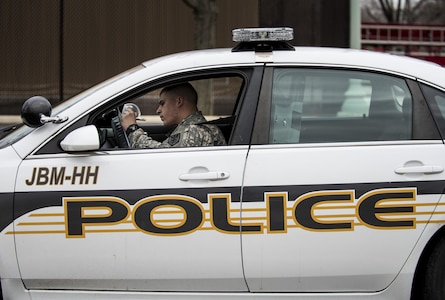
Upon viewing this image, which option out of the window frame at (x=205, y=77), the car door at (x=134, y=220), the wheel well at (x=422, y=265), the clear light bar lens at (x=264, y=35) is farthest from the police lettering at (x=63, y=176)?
the wheel well at (x=422, y=265)

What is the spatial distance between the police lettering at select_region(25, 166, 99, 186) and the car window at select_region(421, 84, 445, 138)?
177cm

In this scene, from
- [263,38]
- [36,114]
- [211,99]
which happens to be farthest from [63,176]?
[211,99]

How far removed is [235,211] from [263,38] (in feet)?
3.14

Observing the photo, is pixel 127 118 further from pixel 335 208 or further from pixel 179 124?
pixel 335 208

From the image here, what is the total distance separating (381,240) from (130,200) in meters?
1.29

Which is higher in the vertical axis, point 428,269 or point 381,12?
point 381,12

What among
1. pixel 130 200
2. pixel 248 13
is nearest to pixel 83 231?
pixel 130 200

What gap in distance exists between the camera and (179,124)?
15.3 ft

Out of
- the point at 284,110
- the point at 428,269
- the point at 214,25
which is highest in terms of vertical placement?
the point at 214,25

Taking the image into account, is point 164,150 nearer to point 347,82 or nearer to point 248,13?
point 347,82

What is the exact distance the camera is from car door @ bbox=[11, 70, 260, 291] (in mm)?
4016

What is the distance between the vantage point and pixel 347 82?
14.3 feet

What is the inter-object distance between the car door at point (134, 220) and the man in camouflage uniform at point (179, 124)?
0.32 meters

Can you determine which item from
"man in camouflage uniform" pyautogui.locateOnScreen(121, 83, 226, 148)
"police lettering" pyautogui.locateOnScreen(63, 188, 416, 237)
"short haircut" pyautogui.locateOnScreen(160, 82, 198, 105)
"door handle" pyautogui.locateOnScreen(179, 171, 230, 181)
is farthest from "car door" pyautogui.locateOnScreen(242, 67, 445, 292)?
"short haircut" pyautogui.locateOnScreen(160, 82, 198, 105)
